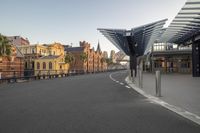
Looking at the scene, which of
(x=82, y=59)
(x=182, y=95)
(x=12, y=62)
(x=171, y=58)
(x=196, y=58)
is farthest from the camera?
(x=82, y=59)

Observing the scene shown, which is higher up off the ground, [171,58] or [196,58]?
[171,58]

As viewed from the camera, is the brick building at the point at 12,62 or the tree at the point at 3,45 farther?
the brick building at the point at 12,62

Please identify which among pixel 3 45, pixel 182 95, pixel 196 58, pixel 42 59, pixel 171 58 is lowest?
pixel 182 95

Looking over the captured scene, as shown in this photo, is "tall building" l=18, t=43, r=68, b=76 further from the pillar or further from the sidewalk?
the sidewalk

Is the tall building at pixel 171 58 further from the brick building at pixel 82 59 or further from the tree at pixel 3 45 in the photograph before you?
the tree at pixel 3 45

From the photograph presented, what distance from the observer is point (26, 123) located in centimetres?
570

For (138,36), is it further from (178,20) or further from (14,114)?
(14,114)

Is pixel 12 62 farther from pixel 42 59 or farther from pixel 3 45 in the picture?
pixel 42 59

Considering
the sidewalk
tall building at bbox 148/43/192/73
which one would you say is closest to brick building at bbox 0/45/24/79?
tall building at bbox 148/43/192/73

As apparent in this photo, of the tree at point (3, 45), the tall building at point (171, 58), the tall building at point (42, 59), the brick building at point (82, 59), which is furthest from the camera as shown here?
the brick building at point (82, 59)

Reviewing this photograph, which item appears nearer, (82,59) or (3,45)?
(3,45)

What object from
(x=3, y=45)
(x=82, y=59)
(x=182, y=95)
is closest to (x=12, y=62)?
(x=3, y=45)

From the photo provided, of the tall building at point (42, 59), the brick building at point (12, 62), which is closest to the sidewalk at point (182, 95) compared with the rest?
the brick building at point (12, 62)

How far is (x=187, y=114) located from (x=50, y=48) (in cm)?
8496
